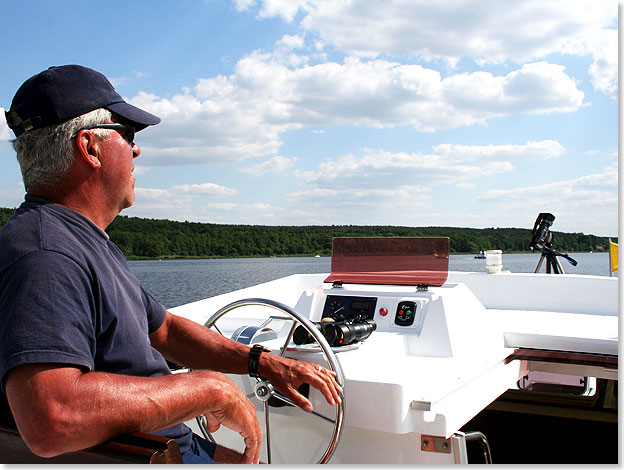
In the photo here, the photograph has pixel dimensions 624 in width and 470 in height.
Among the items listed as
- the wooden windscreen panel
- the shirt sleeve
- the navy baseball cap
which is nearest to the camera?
the shirt sleeve

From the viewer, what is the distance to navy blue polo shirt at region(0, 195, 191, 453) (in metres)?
1.15

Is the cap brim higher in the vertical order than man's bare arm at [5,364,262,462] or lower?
higher

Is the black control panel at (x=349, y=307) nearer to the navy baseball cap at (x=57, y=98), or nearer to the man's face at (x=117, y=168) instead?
the man's face at (x=117, y=168)

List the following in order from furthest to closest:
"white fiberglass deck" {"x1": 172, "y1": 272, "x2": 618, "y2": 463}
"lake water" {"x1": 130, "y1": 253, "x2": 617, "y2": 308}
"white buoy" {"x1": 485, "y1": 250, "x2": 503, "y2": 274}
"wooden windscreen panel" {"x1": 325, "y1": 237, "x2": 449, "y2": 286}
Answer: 1. "lake water" {"x1": 130, "y1": 253, "x2": 617, "y2": 308}
2. "white buoy" {"x1": 485, "y1": 250, "x2": 503, "y2": 274}
3. "wooden windscreen panel" {"x1": 325, "y1": 237, "x2": 449, "y2": 286}
4. "white fiberglass deck" {"x1": 172, "y1": 272, "x2": 618, "y2": 463}

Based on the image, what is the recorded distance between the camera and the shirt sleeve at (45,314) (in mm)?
1133

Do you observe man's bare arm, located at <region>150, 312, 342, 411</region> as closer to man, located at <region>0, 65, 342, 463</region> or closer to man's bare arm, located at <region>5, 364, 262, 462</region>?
man, located at <region>0, 65, 342, 463</region>

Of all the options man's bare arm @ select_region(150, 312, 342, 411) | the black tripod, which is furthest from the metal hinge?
the black tripod

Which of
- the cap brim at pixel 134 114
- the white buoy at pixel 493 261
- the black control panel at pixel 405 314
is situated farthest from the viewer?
the white buoy at pixel 493 261

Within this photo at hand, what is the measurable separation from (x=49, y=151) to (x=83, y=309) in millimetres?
397

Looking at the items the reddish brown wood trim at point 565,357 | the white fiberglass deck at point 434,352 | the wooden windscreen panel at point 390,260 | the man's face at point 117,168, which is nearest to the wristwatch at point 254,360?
the white fiberglass deck at point 434,352

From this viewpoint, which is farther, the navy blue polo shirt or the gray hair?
the gray hair

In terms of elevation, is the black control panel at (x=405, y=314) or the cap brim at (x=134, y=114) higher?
the cap brim at (x=134, y=114)

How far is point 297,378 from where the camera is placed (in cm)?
167

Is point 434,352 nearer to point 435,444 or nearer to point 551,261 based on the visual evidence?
point 435,444
